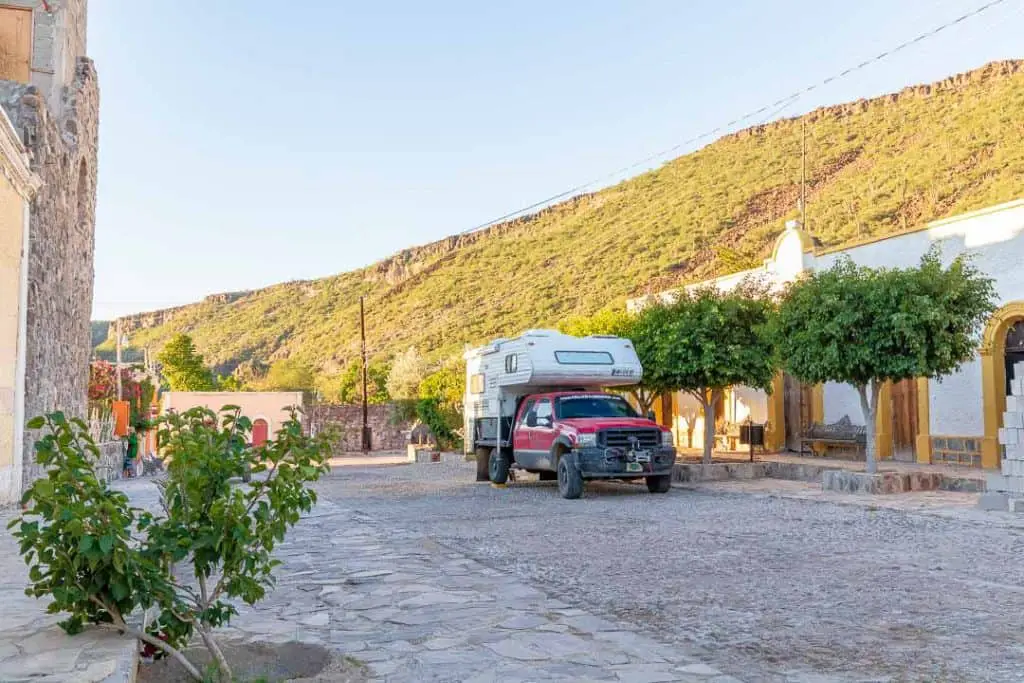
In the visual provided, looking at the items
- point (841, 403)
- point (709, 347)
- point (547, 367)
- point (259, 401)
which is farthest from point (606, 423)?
point (259, 401)

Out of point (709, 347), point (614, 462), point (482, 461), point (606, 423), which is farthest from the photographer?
point (482, 461)

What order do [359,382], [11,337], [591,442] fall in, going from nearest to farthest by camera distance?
1. [11,337]
2. [591,442]
3. [359,382]

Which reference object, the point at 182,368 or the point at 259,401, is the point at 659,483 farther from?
the point at 182,368

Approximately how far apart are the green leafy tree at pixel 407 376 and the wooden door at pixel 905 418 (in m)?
31.7

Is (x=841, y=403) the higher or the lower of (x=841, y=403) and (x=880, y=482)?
the higher

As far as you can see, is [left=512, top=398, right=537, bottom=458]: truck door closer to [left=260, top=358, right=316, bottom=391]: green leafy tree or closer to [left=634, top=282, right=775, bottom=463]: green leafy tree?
[left=634, top=282, right=775, bottom=463]: green leafy tree

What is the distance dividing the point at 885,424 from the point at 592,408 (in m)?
8.32

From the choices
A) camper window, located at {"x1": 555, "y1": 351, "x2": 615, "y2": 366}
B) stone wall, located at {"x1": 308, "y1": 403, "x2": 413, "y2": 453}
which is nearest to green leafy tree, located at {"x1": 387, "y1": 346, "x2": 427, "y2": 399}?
stone wall, located at {"x1": 308, "y1": 403, "x2": 413, "y2": 453}

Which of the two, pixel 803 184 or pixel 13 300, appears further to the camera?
pixel 803 184

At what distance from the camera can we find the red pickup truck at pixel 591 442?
1597 centimetres

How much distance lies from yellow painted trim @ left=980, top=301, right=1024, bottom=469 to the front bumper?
7.32 metres

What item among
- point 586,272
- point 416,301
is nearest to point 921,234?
point 586,272

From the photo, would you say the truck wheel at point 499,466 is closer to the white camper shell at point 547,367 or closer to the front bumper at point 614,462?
the white camper shell at point 547,367

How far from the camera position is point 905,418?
2133 centimetres
